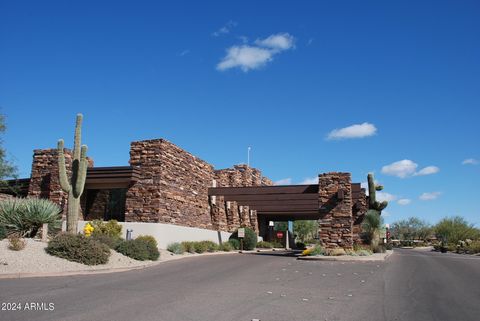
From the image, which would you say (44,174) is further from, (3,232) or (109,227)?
(3,232)

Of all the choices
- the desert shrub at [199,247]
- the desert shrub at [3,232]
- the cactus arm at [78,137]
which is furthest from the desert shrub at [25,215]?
the desert shrub at [199,247]

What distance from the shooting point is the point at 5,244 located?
15008 mm

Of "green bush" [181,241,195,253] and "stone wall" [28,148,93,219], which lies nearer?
"green bush" [181,241,195,253]

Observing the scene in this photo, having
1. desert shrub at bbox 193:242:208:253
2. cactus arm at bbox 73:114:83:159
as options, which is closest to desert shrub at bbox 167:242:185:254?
desert shrub at bbox 193:242:208:253

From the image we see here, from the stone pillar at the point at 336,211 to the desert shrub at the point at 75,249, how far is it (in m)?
14.2

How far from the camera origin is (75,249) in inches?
596

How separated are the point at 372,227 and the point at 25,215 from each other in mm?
20961

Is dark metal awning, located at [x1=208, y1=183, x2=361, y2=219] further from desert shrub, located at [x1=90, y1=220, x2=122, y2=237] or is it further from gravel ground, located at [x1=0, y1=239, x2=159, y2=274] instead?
gravel ground, located at [x1=0, y1=239, x2=159, y2=274]

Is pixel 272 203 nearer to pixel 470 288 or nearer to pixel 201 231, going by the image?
pixel 201 231

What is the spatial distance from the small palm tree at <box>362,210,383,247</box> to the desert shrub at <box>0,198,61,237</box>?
1953 centimetres

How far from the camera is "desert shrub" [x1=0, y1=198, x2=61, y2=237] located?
1798cm

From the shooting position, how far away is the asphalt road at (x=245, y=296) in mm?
8391

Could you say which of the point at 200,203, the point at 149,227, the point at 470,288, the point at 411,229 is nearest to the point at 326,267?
the point at 470,288

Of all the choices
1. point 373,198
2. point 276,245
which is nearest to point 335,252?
point 373,198
